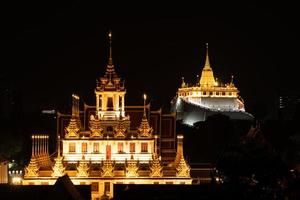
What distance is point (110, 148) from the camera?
37000 mm

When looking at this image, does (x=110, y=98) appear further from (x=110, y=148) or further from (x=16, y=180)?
(x=16, y=180)

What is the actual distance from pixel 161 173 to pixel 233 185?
46.4ft

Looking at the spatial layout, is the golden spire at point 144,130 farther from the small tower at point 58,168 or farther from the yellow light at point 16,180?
the yellow light at point 16,180

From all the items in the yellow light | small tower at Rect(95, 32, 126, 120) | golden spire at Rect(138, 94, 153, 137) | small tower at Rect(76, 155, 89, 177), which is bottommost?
the yellow light

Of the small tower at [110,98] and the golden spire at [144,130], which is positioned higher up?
the small tower at [110,98]

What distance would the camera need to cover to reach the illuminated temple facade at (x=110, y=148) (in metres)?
34.8

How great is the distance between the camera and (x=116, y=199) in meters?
26.1

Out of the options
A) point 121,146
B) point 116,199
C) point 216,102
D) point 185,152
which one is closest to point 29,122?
point 185,152

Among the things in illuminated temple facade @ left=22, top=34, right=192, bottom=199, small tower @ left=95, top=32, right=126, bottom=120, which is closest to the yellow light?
illuminated temple facade @ left=22, top=34, right=192, bottom=199

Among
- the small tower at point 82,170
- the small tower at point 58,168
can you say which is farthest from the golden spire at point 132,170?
the small tower at point 58,168

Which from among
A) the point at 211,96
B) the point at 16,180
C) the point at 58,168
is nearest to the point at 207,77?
the point at 211,96

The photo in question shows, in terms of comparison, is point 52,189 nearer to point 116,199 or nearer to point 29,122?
point 116,199

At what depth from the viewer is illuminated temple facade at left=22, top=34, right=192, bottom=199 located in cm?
3475

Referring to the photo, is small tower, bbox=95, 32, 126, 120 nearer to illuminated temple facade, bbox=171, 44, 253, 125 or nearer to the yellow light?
the yellow light
